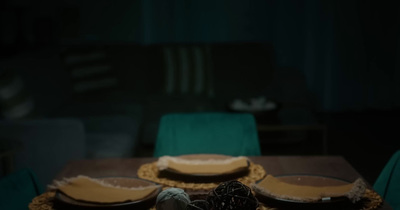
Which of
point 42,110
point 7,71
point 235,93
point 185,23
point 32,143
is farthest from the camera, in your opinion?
point 185,23

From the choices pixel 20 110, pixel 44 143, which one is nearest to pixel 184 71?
pixel 20 110

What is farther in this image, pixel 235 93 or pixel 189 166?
pixel 235 93

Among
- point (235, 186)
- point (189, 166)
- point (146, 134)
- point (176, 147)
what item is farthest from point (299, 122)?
point (235, 186)

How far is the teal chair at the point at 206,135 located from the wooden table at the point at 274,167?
0.46 m

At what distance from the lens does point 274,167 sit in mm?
1574

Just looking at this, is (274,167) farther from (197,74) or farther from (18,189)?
(197,74)

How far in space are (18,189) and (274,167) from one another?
705mm

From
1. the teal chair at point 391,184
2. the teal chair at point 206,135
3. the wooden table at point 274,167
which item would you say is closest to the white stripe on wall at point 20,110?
→ the teal chair at point 206,135

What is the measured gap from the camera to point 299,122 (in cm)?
367

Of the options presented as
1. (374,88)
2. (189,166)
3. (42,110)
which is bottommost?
(374,88)

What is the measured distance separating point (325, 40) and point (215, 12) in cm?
122

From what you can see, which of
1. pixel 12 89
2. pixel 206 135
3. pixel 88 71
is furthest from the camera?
pixel 88 71

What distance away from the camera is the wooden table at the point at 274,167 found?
4.99 feet

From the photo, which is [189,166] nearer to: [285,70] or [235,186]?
[235,186]
